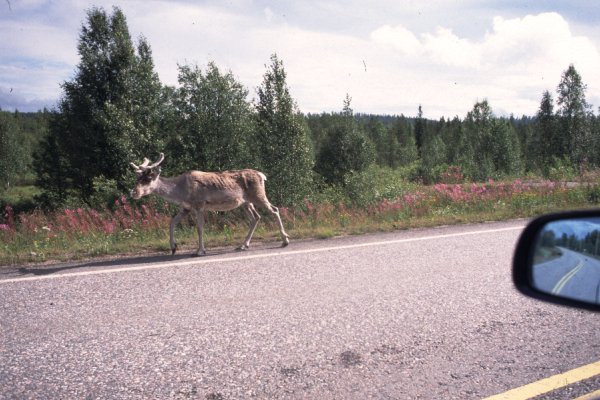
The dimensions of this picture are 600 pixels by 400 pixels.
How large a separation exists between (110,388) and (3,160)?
2983 inches

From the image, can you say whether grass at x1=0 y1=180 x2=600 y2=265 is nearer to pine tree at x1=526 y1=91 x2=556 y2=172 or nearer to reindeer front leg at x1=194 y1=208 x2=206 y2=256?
reindeer front leg at x1=194 y1=208 x2=206 y2=256

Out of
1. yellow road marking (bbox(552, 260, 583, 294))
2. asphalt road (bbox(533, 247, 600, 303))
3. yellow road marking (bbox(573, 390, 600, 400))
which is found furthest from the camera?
yellow road marking (bbox(573, 390, 600, 400))

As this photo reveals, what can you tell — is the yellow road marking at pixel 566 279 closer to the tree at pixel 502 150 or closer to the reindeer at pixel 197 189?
the reindeer at pixel 197 189

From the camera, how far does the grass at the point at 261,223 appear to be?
8992 mm

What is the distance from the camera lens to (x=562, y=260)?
8.38 feet

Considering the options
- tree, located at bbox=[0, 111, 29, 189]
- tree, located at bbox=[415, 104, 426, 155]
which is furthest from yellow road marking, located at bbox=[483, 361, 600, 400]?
tree, located at bbox=[415, 104, 426, 155]

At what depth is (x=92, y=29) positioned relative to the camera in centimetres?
2847

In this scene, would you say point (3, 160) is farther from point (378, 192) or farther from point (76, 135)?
point (378, 192)

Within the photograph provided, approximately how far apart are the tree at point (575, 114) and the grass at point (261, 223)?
1428 inches

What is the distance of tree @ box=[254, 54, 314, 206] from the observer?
2047 cm

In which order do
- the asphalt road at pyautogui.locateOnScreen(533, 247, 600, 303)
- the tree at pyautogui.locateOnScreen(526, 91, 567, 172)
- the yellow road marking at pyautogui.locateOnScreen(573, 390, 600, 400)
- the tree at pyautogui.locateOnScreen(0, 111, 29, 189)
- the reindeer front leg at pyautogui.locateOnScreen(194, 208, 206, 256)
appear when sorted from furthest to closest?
the tree at pyautogui.locateOnScreen(0, 111, 29, 189) → the tree at pyautogui.locateOnScreen(526, 91, 567, 172) → the reindeer front leg at pyautogui.locateOnScreen(194, 208, 206, 256) → the yellow road marking at pyautogui.locateOnScreen(573, 390, 600, 400) → the asphalt road at pyautogui.locateOnScreen(533, 247, 600, 303)

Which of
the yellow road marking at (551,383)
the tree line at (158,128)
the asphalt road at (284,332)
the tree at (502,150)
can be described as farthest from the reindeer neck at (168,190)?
the tree at (502,150)

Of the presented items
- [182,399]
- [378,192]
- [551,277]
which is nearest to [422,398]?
[551,277]

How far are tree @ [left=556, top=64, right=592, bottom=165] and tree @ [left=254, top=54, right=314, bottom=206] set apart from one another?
35067 millimetres
